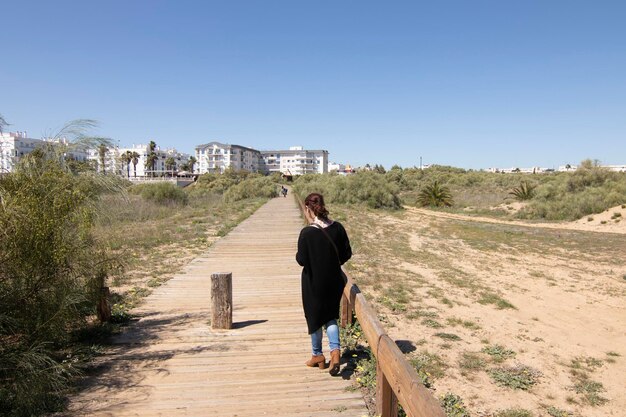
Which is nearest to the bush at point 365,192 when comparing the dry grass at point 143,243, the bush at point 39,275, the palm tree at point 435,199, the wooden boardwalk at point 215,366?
the palm tree at point 435,199

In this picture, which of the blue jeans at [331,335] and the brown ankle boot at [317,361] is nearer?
the blue jeans at [331,335]

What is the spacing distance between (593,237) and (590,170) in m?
21.8

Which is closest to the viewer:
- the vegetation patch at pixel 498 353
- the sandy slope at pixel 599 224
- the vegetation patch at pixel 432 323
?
the vegetation patch at pixel 498 353

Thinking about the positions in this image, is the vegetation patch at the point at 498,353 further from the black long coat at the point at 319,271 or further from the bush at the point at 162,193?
the bush at the point at 162,193

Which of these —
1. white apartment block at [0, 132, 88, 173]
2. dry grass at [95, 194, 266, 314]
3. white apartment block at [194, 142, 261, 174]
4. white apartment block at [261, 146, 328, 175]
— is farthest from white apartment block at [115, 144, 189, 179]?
white apartment block at [0, 132, 88, 173]

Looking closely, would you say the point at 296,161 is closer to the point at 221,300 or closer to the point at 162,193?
the point at 162,193

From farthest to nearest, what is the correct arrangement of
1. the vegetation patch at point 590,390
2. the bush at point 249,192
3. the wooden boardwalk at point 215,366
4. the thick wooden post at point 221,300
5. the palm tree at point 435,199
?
1. the bush at point 249,192
2. the palm tree at point 435,199
3. the thick wooden post at point 221,300
4. the vegetation patch at point 590,390
5. the wooden boardwalk at point 215,366

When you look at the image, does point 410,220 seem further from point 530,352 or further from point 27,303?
point 27,303

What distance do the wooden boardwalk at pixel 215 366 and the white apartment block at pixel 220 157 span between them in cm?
10864

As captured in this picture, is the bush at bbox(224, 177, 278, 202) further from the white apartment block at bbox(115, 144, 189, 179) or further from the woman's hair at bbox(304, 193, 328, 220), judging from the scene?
the white apartment block at bbox(115, 144, 189, 179)

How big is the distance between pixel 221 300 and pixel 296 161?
125m

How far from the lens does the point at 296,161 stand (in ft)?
424

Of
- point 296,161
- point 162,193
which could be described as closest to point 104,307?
point 162,193

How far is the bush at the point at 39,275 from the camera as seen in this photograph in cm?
331
